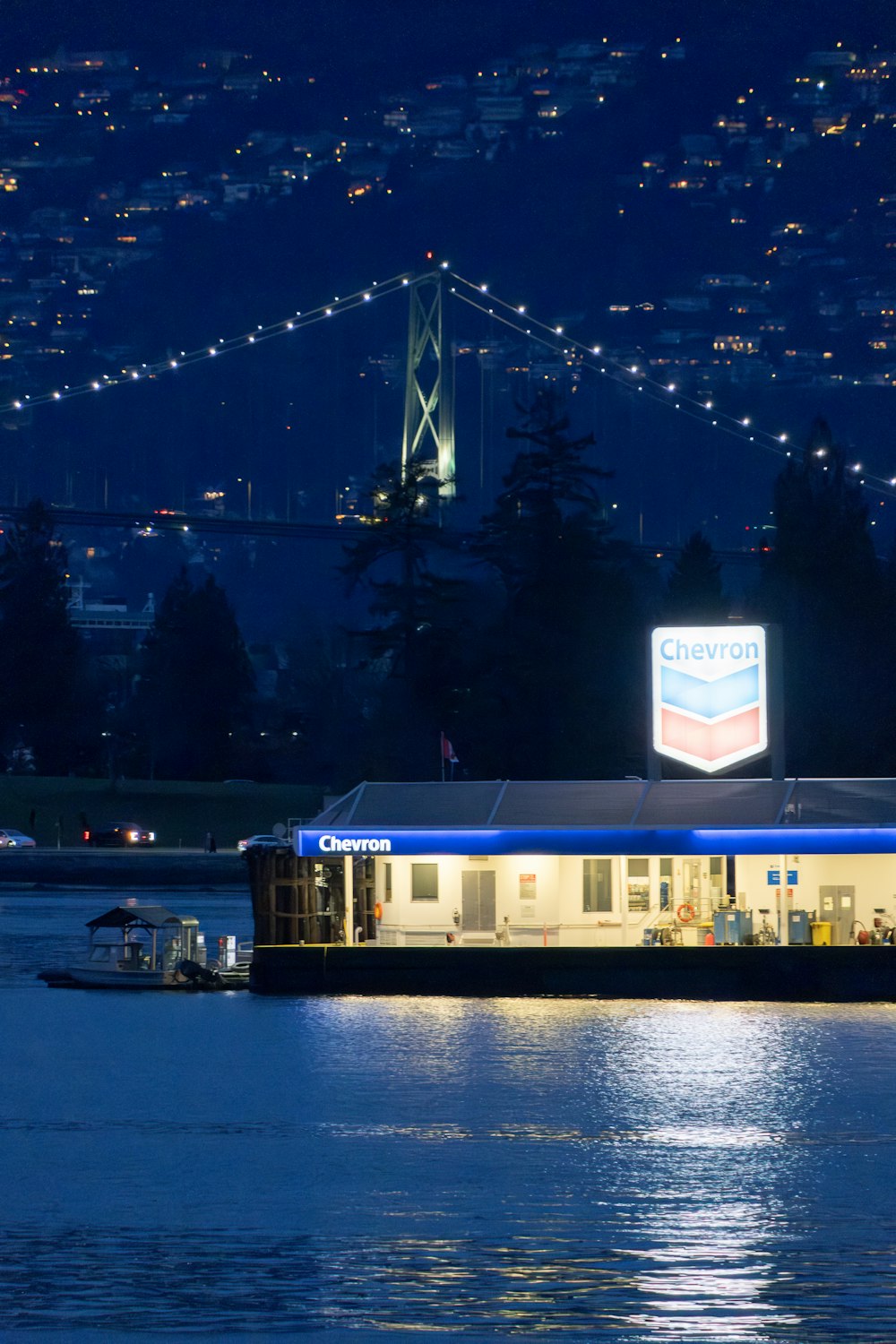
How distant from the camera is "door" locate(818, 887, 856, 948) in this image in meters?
40.4

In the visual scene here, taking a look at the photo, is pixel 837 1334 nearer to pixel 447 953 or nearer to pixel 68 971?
pixel 447 953

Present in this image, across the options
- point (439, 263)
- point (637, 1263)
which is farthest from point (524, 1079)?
point (439, 263)

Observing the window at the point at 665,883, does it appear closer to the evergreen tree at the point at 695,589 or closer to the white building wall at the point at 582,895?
the white building wall at the point at 582,895

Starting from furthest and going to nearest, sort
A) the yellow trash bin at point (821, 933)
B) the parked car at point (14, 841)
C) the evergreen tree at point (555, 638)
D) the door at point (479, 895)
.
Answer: the evergreen tree at point (555, 638) < the parked car at point (14, 841) < the door at point (479, 895) < the yellow trash bin at point (821, 933)

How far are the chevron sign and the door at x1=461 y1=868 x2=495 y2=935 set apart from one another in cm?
449

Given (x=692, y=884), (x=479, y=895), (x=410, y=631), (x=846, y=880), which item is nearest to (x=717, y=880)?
(x=692, y=884)

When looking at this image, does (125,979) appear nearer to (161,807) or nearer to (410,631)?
(410,631)

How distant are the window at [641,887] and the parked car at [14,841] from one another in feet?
174

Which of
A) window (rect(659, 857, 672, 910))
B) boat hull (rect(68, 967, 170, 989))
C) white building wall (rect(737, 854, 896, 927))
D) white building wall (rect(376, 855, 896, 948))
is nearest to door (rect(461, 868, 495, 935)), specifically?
white building wall (rect(376, 855, 896, 948))

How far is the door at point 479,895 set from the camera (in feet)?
135

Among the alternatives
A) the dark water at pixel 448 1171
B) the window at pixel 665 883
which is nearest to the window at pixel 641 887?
the window at pixel 665 883

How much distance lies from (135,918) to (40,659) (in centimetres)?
7722

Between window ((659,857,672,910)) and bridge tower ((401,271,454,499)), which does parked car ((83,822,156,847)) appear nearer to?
bridge tower ((401,271,454,499))

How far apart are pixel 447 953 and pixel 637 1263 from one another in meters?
20.6
